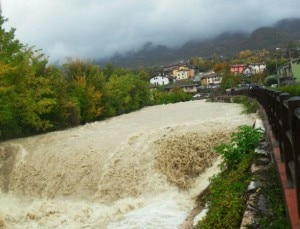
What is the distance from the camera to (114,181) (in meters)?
15.1

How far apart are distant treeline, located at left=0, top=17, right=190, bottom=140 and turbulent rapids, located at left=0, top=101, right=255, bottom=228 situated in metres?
9.66

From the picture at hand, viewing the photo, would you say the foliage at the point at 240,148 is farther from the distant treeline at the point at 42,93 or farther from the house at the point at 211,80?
the house at the point at 211,80

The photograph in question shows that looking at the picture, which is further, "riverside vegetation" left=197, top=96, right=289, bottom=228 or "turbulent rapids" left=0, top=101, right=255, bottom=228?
"turbulent rapids" left=0, top=101, right=255, bottom=228

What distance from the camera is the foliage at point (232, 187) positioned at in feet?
24.6

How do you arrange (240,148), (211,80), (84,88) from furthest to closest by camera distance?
(211,80), (84,88), (240,148)

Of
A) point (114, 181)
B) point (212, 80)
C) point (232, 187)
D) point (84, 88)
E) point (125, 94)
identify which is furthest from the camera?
point (212, 80)

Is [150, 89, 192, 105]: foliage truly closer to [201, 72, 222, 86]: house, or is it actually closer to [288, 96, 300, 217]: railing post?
[201, 72, 222, 86]: house

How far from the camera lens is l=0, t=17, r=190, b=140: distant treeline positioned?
2828 centimetres

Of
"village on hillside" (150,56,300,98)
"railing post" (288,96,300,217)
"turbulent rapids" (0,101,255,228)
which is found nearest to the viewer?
"railing post" (288,96,300,217)

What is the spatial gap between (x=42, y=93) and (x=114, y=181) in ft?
58.3

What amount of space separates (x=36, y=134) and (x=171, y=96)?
59.9m

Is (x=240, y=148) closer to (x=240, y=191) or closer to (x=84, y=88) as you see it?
(x=240, y=191)

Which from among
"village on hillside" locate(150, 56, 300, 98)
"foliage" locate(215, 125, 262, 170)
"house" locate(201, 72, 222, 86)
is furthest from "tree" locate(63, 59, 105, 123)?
"house" locate(201, 72, 222, 86)

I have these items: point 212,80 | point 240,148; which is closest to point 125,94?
point 240,148
